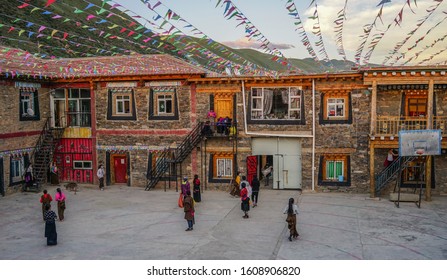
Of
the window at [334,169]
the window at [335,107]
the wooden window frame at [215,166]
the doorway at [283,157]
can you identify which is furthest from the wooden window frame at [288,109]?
the window at [334,169]

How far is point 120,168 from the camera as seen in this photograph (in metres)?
27.2

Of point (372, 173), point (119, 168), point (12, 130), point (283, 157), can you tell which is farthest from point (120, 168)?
point (372, 173)

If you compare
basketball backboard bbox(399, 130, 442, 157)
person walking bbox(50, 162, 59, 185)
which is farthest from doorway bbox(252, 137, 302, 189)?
person walking bbox(50, 162, 59, 185)

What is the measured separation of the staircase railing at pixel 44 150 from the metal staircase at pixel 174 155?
6.34 metres

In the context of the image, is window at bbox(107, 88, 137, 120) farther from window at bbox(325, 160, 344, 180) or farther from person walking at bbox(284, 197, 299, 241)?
person walking at bbox(284, 197, 299, 241)

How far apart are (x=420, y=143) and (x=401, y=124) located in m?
2.35

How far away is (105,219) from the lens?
19.0 meters

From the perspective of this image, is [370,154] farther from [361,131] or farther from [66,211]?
[66,211]

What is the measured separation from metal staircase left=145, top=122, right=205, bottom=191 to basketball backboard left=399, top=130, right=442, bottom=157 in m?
10.8

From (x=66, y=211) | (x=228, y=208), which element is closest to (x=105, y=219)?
(x=66, y=211)

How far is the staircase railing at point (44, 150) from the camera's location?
2573cm

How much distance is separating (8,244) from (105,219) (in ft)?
14.2

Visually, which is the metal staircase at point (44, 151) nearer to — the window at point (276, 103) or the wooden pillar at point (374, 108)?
the window at point (276, 103)

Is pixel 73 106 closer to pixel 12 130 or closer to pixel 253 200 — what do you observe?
pixel 12 130
